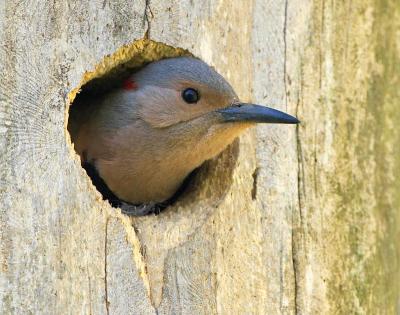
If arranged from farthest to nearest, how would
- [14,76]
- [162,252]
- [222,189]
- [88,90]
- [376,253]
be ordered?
[88,90] < [376,253] < [222,189] < [162,252] < [14,76]

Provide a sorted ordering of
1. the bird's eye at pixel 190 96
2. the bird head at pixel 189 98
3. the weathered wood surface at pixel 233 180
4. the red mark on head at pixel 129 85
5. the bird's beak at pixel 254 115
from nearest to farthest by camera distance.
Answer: the weathered wood surface at pixel 233 180
the bird's beak at pixel 254 115
the bird head at pixel 189 98
the bird's eye at pixel 190 96
the red mark on head at pixel 129 85

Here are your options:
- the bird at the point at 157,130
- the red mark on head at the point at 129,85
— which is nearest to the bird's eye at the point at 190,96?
the bird at the point at 157,130

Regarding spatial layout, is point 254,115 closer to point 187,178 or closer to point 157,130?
point 157,130

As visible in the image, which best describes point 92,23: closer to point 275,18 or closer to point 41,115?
point 41,115

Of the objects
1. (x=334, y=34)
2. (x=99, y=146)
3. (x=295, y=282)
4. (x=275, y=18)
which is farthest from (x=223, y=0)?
(x=295, y=282)

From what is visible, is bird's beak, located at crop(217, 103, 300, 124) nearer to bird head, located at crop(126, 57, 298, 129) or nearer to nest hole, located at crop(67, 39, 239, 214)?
bird head, located at crop(126, 57, 298, 129)

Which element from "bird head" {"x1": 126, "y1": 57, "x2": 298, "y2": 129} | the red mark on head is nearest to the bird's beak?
"bird head" {"x1": 126, "y1": 57, "x2": 298, "y2": 129}

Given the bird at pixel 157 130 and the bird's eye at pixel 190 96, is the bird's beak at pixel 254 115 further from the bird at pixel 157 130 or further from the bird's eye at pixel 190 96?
the bird's eye at pixel 190 96
